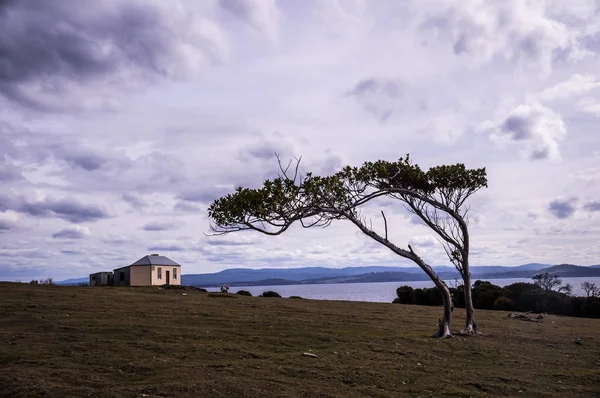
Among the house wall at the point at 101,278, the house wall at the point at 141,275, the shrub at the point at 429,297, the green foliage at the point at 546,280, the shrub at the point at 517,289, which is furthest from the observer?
the house wall at the point at 101,278

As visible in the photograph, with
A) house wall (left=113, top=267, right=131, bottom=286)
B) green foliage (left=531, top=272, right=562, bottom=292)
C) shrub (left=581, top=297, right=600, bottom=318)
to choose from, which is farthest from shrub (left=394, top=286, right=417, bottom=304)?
house wall (left=113, top=267, right=131, bottom=286)

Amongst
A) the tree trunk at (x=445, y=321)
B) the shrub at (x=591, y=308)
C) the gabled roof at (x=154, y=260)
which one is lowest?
the shrub at (x=591, y=308)

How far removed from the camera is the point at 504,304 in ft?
112

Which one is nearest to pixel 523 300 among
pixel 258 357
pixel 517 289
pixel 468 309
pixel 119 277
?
pixel 517 289

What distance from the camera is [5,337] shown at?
11.9 metres

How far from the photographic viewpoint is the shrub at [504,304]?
33.8 meters

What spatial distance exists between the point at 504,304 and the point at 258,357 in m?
26.6

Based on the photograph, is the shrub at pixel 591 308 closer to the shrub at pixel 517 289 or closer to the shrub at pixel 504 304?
the shrub at pixel 504 304

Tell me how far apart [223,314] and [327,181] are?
6.86m

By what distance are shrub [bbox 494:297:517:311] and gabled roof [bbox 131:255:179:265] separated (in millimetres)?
28787

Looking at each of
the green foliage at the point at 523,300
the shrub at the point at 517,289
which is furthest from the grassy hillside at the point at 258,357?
the shrub at the point at 517,289

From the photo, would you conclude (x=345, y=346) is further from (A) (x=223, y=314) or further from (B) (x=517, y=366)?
(A) (x=223, y=314)

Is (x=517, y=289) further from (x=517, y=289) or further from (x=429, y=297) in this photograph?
(x=429, y=297)

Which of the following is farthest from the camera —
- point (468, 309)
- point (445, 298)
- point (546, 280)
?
point (546, 280)
